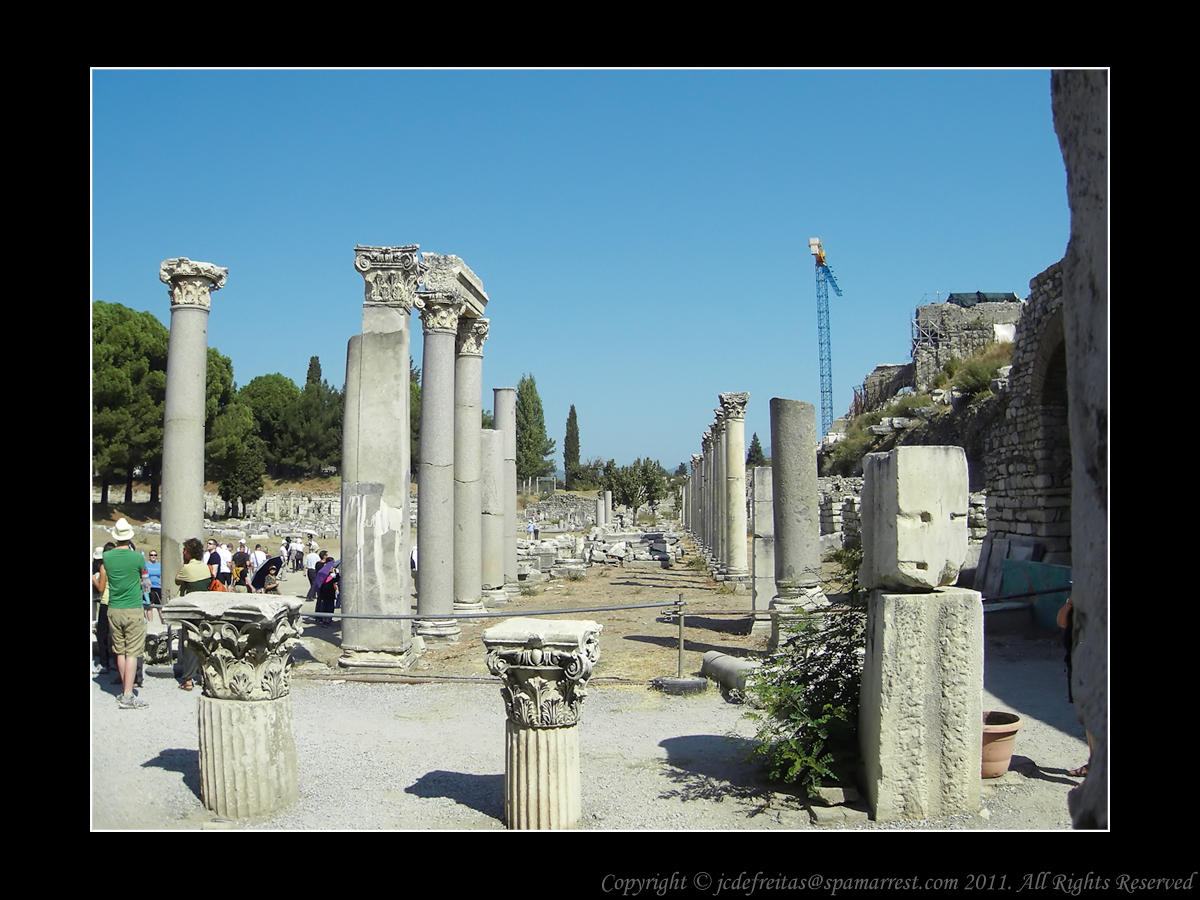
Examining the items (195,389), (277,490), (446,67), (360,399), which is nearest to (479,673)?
(360,399)

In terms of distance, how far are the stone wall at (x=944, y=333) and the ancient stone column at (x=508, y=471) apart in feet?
68.7

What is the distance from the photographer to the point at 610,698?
32.8 feet

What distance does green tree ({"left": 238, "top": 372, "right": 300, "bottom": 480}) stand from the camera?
61.0m

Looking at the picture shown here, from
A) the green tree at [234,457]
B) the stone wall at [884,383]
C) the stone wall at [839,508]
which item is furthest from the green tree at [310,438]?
the stone wall at [839,508]

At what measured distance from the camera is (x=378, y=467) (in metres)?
11.9

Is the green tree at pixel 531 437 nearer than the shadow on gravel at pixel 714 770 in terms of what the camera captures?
No

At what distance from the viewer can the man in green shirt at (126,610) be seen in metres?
8.84

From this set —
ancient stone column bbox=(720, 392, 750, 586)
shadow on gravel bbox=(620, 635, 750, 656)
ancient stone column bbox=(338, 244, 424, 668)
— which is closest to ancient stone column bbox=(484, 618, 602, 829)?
ancient stone column bbox=(338, 244, 424, 668)

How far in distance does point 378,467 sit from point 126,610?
3623 millimetres

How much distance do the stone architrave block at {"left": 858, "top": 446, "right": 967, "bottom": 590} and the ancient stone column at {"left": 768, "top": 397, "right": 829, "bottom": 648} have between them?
20.8ft

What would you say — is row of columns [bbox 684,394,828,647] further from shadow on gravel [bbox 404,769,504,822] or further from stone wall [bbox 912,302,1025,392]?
stone wall [bbox 912,302,1025,392]

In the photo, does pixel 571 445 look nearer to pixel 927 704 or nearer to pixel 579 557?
pixel 579 557

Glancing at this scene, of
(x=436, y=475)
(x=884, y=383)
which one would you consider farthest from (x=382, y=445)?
(x=884, y=383)

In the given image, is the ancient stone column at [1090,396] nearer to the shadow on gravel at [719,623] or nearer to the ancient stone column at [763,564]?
the ancient stone column at [763,564]
